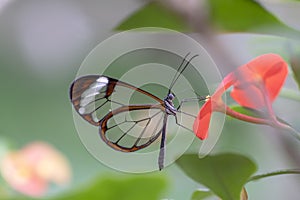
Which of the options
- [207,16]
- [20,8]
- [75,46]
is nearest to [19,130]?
[75,46]

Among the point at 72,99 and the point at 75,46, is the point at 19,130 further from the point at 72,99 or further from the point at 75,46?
the point at 72,99

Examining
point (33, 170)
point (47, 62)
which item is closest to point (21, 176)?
point (33, 170)

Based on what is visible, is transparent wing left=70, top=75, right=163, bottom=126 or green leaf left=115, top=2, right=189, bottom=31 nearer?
transparent wing left=70, top=75, right=163, bottom=126

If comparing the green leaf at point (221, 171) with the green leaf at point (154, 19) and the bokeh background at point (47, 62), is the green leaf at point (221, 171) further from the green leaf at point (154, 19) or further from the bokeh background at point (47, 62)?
the bokeh background at point (47, 62)

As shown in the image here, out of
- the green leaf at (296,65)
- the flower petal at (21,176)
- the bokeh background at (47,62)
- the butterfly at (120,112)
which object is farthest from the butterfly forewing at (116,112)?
the bokeh background at (47,62)

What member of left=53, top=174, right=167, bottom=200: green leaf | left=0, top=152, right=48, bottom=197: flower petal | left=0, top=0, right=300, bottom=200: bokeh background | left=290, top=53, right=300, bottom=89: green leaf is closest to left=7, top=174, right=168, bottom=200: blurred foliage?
left=53, top=174, right=167, bottom=200: green leaf

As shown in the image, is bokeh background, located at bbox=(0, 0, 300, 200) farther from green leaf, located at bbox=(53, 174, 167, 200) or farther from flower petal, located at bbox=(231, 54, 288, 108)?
flower petal, located at bbox=(231, 54, 288, 108)

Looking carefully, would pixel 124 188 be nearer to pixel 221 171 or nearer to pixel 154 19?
pixel 221 171
